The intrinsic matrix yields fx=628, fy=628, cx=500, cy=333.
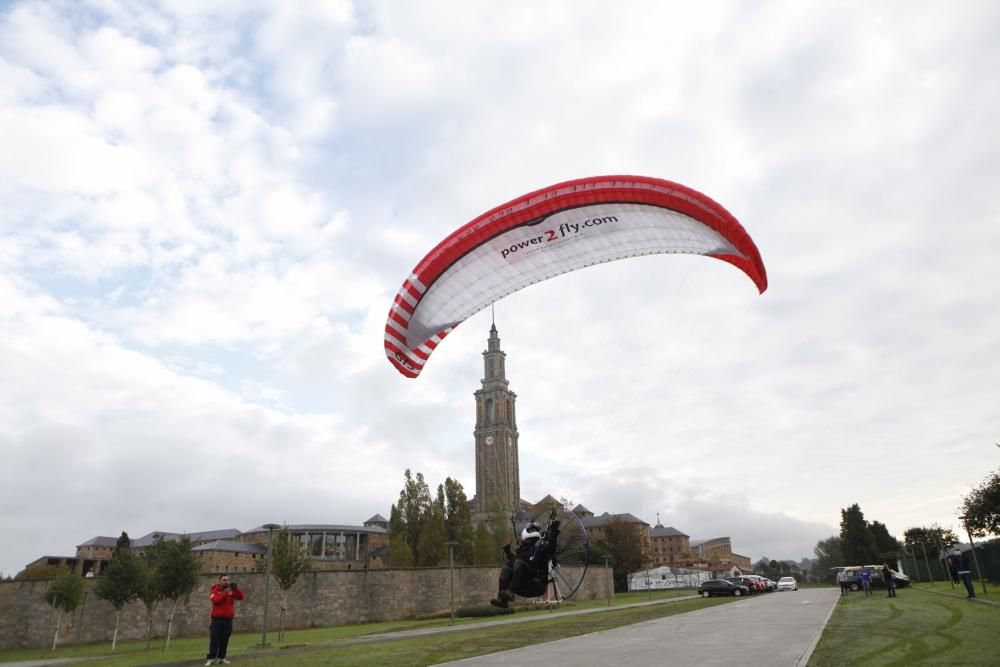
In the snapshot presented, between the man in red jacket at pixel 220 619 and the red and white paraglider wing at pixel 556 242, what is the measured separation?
22.7 feet

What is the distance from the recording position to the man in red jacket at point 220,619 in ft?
44.0

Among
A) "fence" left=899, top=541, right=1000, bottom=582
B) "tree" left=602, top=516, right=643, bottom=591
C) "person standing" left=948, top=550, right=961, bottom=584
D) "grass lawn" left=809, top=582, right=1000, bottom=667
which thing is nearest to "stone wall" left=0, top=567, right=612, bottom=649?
"grass lawn" left=809, top=582, right=1000, bottom=667

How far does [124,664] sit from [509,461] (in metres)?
122

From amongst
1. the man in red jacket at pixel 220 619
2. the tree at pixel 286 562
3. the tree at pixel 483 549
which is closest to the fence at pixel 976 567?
the tree at pixel 286 562

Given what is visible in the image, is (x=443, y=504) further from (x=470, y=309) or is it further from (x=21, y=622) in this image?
(x=470, y=309)

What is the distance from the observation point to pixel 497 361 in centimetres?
13775

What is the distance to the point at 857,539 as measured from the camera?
8744 centimetres

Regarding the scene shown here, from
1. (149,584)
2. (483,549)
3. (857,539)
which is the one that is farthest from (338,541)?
(149,584)

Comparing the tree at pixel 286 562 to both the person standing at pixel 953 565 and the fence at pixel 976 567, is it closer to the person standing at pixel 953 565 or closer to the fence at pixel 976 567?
the person standing at pixel 953 565

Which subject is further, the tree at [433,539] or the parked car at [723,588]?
the tree at [433,539]

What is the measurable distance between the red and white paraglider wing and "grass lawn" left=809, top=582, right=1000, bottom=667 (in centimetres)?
743

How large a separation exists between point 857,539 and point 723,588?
58.5m

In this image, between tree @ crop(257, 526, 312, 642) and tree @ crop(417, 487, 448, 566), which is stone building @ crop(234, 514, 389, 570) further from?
tree @ crop(257, 526, 312, 642)

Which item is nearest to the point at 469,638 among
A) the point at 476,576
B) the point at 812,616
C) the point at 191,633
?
the point at 812,616
